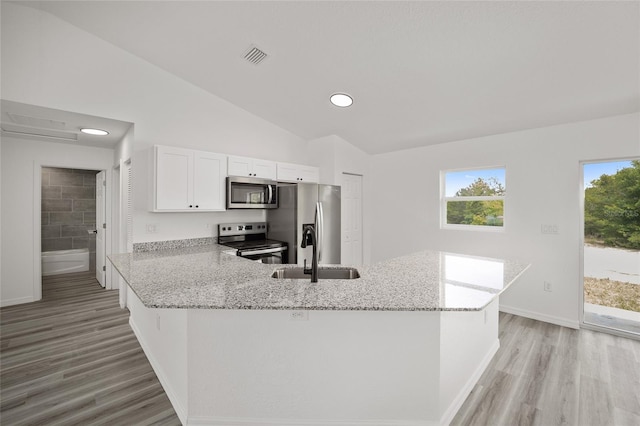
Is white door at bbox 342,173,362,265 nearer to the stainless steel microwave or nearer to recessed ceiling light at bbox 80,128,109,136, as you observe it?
the stainless steel microwave

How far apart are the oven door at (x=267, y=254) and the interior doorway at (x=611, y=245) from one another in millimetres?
3577

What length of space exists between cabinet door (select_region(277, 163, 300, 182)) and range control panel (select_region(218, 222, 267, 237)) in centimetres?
75

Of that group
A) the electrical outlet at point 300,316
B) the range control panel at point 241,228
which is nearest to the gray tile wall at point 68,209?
the range control panel at point 241,228

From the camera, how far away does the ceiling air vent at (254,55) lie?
276 centimetres

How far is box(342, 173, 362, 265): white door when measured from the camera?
15.5ft

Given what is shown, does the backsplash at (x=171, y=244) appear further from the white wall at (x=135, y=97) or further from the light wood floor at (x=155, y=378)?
the light wood floor at (x=155, y=378)

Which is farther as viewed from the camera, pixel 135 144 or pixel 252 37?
pixel 135 144

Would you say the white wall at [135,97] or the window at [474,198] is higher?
the white wall at [135,97]

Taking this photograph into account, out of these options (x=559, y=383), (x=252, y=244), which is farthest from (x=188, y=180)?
(x=559, y=383)

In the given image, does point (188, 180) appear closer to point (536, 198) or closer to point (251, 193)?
point (251, 193)

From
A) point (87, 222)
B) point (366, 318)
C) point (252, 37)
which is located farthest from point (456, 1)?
point (87, 222)

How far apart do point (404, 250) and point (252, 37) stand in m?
3.75

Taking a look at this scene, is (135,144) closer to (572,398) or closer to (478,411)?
(478,411)

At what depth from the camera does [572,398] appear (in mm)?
2076
